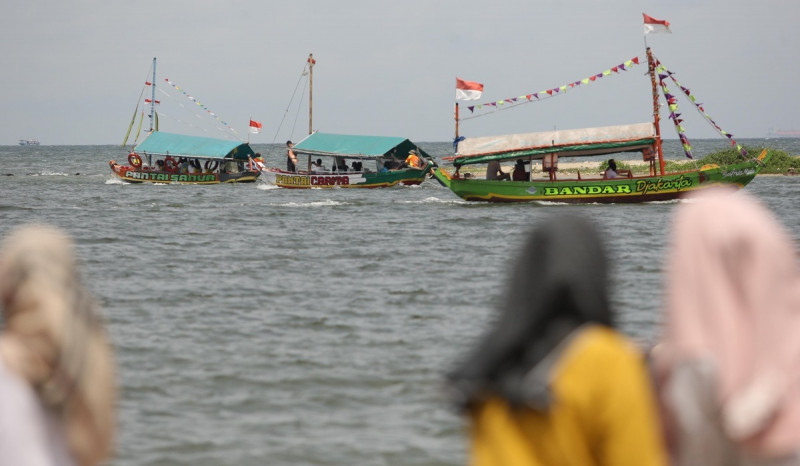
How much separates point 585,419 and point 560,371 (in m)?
0.14

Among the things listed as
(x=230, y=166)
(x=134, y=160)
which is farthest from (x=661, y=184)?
(x=134, y=160)

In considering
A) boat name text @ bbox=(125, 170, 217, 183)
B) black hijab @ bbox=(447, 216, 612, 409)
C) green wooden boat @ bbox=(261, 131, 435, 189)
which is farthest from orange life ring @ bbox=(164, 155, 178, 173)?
black hijab @ bbox=(447, 216, 612, 409)

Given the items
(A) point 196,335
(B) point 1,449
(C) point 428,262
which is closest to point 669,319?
(B) point 1,449

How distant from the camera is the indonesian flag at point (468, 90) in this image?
37.3 m

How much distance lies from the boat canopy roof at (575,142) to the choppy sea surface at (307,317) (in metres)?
1.90

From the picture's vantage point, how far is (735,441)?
124 inches

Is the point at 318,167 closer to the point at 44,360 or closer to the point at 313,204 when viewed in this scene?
the point at 313,204

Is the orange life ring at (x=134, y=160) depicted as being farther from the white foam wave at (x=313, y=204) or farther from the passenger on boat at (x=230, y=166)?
the white foam wave at (x=313, y=204)

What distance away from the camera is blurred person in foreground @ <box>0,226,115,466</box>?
3459 mm

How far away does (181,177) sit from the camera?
5172 cm

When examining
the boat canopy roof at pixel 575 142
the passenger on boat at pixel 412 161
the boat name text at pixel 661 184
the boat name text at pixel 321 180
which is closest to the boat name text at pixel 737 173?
the boat name text at pixel 661 184

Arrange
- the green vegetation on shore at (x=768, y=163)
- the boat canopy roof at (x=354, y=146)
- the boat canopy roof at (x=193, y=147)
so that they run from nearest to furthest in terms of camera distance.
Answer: the boat canopy roof at (x=354, y=146) → the boat canopy roof at (x=193, y=147) → the green vegetation on shore at (x=768, y=163)

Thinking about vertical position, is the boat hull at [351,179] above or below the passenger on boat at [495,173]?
below

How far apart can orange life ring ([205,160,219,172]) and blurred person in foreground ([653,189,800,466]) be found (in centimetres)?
4985
